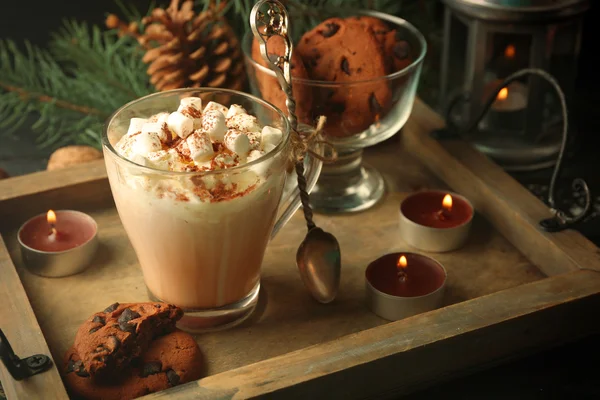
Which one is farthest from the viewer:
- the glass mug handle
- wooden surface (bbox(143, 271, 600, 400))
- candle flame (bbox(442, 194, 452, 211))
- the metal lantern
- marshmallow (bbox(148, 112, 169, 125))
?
the metal lantern

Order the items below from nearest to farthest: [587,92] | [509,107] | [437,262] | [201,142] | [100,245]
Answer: [201,142], [437,262], [100,245], [509,107], [587,92]

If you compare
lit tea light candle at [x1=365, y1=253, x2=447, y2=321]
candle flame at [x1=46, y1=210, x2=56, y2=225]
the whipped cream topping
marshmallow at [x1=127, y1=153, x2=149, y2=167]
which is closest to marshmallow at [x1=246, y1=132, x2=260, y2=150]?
the whipped cream topping

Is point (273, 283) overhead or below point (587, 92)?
overhead

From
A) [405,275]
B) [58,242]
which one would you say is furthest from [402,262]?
[58,242]

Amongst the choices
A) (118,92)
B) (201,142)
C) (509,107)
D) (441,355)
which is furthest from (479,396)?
(118,92)

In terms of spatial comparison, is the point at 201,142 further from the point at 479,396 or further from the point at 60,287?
the point at 479,396

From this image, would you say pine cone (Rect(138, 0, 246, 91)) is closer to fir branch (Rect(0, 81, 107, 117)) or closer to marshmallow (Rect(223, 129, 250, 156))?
fir branch (Rect(0, 81, 107, 117))
